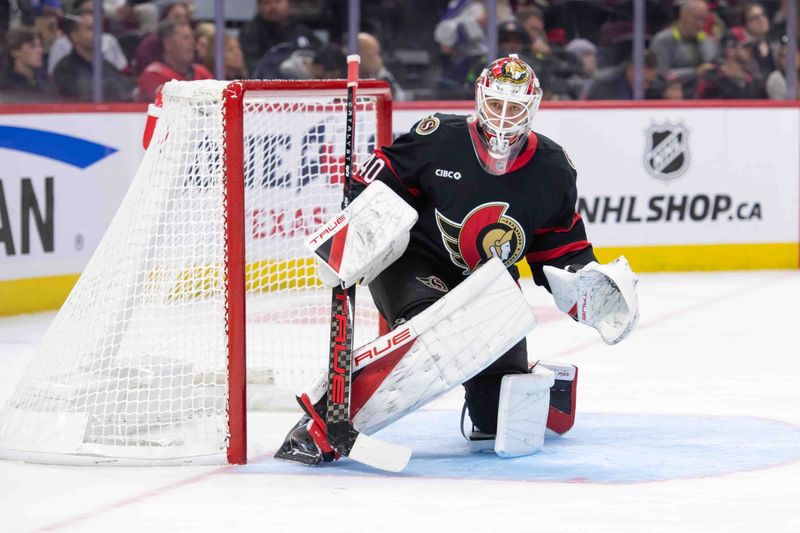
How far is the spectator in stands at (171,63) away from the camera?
21.9 feet

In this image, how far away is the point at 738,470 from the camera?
3.41 m

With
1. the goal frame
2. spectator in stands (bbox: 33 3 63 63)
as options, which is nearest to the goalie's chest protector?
the goal frame

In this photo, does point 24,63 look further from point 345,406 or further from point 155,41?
point 345,406

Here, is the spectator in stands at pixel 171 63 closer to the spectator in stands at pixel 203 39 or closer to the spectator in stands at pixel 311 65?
the spectator in stands at pixel 203 39

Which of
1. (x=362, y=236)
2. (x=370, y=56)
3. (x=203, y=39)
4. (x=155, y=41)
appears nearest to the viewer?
(x=362, y=236)

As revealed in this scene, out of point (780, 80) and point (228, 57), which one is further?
point (780, 80)

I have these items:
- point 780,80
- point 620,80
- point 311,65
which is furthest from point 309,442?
point 780,80

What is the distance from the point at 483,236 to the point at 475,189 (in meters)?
0.12

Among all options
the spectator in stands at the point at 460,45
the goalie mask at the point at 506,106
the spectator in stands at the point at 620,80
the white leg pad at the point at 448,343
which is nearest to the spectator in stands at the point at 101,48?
the spectator in stands at the point at 460,45

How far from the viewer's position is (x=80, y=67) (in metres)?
6.45

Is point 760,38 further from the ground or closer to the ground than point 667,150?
further from the ground

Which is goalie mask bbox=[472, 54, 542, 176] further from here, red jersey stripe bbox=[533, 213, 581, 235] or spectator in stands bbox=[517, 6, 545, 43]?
spectator in stands bbox=[517, 6, 545, 43]

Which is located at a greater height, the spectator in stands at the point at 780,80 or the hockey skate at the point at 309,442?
the spectator in stands at the point at 780,80

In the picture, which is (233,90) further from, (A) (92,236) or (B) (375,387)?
(A) (92,236)
